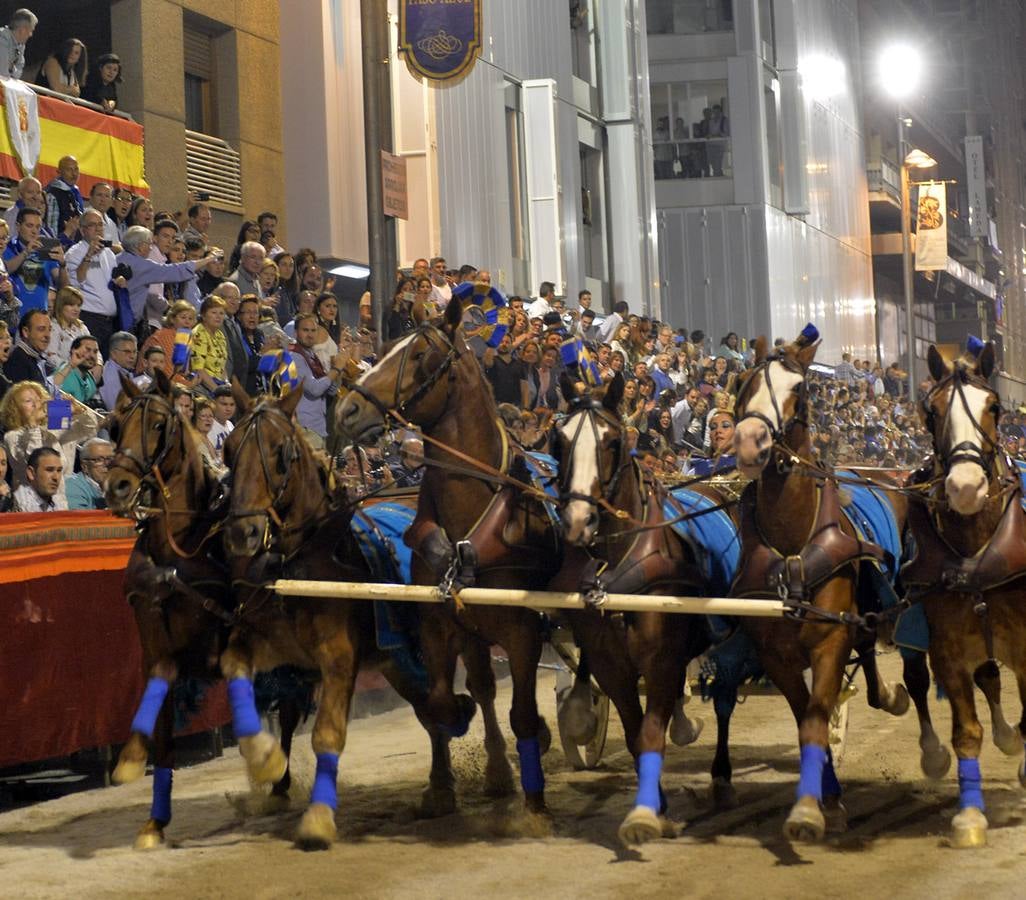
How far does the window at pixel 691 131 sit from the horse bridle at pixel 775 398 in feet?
103

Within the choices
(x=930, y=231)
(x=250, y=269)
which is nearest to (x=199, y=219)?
(x=250, y=269)

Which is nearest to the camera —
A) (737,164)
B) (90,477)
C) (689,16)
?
(90,477)

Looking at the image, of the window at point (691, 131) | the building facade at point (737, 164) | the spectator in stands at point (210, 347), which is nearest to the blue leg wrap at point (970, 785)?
the spectator in stands at point (210, 347)

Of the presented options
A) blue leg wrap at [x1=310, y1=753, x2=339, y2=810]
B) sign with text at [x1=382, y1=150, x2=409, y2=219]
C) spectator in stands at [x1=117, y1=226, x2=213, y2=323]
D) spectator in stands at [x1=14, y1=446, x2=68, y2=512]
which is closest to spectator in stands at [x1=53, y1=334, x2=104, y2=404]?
spectator in stands at [x1=14, y1=446, x2=68, y2=512]

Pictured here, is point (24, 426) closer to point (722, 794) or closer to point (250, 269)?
point (250, 269)

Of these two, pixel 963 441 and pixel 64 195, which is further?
pixel 64 195

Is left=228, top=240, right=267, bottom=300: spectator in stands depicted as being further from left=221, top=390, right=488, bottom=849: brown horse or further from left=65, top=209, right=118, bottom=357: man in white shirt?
left=221, top=390, right=488, bottom=849: brown horse

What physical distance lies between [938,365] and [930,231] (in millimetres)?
42559

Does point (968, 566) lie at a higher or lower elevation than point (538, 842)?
higher

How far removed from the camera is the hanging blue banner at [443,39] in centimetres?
1747

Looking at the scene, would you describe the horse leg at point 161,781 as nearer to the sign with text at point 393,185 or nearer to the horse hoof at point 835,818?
the horse hoof at point 835,818

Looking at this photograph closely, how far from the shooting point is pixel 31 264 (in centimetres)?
1282

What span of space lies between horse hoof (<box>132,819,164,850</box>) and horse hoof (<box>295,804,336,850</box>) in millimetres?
736

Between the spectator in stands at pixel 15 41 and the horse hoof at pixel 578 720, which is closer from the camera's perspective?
the horse hoof at pixel 578 720
